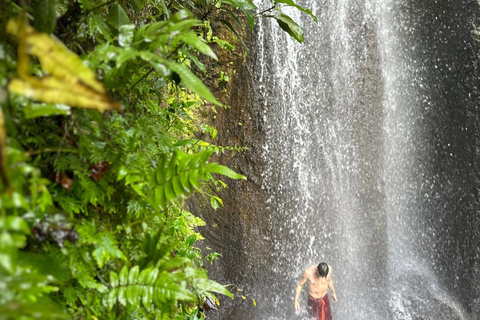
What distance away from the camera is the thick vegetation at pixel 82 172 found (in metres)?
0.72

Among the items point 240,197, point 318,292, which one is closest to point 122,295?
point 318,292

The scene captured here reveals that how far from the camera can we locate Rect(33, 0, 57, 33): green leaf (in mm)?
1094

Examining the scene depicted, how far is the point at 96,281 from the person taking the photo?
1.17m

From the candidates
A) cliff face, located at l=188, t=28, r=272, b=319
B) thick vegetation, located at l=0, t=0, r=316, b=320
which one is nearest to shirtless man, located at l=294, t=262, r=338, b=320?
cliff face, located at l=188, t=28, r=272, b=319

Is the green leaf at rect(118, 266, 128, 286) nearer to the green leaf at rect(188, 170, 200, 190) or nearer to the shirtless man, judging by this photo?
the green leaf at rect(188, 170, 200, 190)

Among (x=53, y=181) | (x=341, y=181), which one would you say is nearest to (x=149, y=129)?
(x=53, y=181)

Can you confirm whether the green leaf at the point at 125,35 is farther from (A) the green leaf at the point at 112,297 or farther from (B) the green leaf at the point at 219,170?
(A) the green leaf at the point at 112,297

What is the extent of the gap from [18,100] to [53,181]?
1.07 ft

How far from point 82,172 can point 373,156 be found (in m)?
7.23

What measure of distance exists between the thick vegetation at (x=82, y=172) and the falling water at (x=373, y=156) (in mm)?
5470

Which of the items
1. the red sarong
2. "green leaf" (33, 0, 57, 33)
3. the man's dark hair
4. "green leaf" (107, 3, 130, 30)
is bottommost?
the red sarong

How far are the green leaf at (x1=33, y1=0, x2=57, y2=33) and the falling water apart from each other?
5717 mm

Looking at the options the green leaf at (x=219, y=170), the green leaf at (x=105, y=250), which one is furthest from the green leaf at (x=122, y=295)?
the green leaf at (x=219, y=170)

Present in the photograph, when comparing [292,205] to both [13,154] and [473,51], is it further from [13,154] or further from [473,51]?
[13,154]
